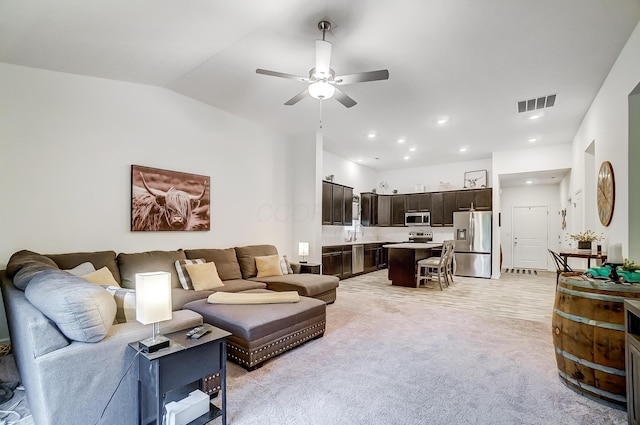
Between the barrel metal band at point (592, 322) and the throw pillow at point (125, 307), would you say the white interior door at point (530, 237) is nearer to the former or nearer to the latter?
the barrel metal band at point (592, 322)

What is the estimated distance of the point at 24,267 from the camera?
7.80ft

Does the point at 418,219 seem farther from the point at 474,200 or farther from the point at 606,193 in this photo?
the point at 606,193

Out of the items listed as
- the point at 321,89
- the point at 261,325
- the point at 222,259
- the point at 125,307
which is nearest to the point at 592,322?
the point at 261,325

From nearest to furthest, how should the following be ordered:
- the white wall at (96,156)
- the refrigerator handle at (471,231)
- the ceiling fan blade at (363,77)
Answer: the ceiling fan blade at (363,77), the white wall at (96,156), the refrigerator handle at (471,231)

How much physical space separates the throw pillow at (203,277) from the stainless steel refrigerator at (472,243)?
6.23 m

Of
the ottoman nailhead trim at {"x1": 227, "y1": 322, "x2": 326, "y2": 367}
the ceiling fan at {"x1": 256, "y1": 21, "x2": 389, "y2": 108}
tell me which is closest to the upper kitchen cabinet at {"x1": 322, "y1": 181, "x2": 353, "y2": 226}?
the ottoman nailhead trim at {"x1": 227, "y1": 322, "x2": 326, "y2": 367}

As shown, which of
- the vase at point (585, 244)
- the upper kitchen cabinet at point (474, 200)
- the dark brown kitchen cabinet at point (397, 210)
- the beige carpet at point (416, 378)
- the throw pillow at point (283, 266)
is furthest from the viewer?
the dark brown kitchen cabinet at point (397, 210)

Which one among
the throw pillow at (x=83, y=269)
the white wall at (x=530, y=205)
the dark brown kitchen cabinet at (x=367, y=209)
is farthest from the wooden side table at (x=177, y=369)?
the white wall at (x=530, y=205)

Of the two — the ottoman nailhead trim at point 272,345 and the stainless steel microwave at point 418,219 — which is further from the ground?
the stainless steel microwave at point 418,219

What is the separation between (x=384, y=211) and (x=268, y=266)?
5452 mm

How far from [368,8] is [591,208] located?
16.9ft

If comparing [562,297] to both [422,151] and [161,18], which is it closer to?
[161,18]

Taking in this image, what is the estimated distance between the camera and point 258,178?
18.7 feet

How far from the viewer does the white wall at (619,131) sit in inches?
117
